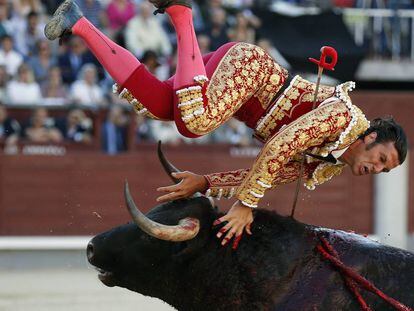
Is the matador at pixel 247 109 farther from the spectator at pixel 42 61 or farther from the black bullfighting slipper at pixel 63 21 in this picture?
the spectator at pixel 42 61

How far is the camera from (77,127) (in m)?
8.86

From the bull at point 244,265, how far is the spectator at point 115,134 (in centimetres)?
523

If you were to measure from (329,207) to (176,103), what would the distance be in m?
5.94

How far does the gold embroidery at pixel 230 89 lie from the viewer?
11.7 ft

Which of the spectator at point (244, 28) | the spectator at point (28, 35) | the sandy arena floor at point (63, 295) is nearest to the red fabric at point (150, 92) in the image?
the sandy arena floor at point (63, 295)

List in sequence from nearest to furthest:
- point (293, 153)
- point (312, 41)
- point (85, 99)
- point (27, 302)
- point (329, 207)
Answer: point (293, 153) → point (27, 302) → point (85, 99) → point (329, 207) → point (312, 41)

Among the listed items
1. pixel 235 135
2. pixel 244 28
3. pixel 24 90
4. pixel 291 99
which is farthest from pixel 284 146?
pixel 244 28

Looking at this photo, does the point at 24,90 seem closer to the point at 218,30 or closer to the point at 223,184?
the point at 218,30

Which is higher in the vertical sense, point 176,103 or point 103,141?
point 176,103

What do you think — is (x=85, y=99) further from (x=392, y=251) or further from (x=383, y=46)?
(x=392, y=251)

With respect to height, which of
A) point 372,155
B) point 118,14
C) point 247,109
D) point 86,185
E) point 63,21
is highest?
point 63,21

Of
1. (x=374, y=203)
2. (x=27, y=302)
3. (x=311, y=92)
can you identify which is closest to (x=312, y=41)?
(x=374, y=203)

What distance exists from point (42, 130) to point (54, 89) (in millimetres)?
334

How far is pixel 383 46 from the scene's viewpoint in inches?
442
